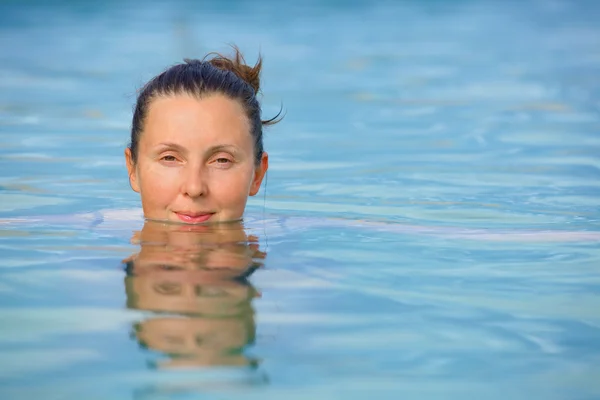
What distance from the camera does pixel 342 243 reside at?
4750 millimetres

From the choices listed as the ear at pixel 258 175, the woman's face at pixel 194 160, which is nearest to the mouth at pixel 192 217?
→ the woman's face at pixel 194 160

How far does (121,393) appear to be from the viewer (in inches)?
108

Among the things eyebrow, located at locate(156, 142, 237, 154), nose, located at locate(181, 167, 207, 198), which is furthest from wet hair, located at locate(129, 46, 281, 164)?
nose, located at locate(181, 167, 207, 198)

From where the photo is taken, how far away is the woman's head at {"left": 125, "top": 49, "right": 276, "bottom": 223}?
455 cm

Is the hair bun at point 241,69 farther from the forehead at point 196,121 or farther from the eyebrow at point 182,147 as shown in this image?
the eyebrow at point 182,147

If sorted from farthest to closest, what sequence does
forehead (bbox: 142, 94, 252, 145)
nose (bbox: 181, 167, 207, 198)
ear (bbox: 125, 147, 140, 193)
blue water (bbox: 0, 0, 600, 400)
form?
ear (bbox: 125, 147, 140, 193) → forehead (bbox: 142, 94, 252, 145) → nose (bbox: 181, 167, 207, 198) → blue water (bbox: 0, 0, 600, 400)

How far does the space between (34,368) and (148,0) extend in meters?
17.2

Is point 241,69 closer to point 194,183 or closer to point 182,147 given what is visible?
point 182,147

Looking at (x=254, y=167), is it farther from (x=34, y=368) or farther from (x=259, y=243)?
(x=34, y=368)

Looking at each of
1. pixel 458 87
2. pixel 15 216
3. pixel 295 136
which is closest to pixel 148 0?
pixel 458 87

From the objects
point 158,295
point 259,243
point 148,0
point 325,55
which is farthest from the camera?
point 148,0

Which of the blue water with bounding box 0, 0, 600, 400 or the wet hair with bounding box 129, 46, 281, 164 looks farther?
the wet hair with bounding box 129, 46, 281, 164

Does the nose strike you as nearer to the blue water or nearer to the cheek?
the cheek

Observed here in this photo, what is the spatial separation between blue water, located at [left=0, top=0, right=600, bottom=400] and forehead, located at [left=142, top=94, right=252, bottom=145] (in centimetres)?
39
